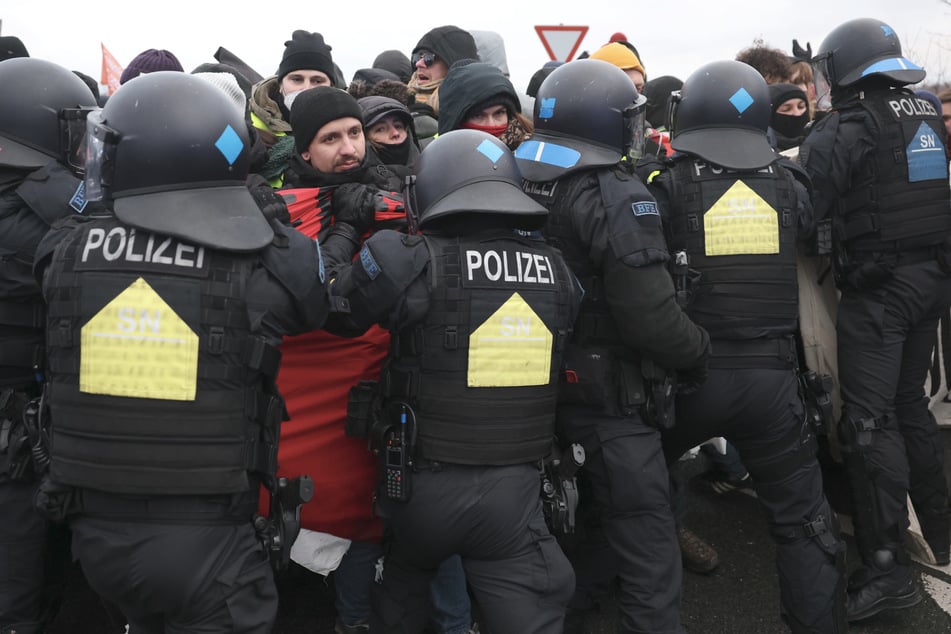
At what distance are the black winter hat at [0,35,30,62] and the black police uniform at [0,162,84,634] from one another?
2673 mm

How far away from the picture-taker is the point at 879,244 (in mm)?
4094

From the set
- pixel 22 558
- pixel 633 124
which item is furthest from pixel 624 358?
pixel 22 558

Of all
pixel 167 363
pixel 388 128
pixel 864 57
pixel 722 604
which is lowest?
pixel 722 604

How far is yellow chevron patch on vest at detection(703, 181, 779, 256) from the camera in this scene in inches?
132

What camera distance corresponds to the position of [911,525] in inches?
171

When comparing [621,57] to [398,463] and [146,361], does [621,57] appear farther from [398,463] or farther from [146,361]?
[146,361]

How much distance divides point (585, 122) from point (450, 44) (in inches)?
91.1

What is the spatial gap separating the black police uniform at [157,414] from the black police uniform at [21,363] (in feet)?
1.88

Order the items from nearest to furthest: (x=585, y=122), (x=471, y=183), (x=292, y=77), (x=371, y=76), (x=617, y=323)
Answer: (x=471, y=183) < (x=617, y=323) < (x=585, y=122) < (x=292, y=77) < (x=371, y=76)

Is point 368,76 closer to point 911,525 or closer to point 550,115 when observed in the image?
point 550,115

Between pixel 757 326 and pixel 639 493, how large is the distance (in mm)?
916

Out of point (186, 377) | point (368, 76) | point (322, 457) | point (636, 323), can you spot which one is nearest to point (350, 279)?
point (186, 377)

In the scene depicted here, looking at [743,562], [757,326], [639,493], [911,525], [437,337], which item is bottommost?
[743,562]

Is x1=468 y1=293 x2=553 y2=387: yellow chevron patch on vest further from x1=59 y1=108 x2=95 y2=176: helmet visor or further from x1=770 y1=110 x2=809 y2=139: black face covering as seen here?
x1=770 y1=110 x2=809 y2=139: black face covering
